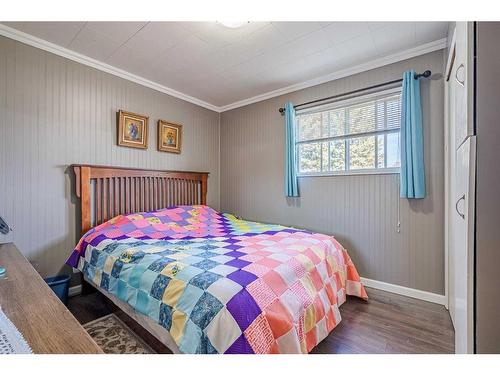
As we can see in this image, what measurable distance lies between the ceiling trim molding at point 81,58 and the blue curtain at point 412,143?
8.74 feet

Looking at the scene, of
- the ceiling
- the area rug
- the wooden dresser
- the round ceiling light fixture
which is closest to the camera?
the wooden dresser

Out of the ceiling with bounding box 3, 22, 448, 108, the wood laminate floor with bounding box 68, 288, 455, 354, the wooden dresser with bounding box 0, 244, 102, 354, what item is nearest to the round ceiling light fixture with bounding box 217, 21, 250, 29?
the ceiling with bounding box 3, 22, 448, 108

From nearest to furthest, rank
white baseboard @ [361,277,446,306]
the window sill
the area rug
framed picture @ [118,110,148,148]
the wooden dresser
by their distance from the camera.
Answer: the wooden dresser, the area rug, white baseboard @ [361,277,446,306], the window sill, framed picture @ [118,110,148,148]

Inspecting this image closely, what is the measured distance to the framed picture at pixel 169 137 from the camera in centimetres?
309

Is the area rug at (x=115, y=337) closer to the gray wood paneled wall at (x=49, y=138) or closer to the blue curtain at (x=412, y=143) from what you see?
the gray wood paneled wall at (x=49, y=138)

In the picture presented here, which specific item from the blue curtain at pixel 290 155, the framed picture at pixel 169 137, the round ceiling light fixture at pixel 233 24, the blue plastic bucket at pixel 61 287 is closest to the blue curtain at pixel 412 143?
the blue curtain at pixel 290 155

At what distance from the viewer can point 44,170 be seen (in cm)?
221

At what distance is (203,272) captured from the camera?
1.31 meters

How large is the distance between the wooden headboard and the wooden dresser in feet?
3.86

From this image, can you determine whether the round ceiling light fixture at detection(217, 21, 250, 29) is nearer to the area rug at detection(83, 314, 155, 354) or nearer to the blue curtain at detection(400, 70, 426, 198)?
the blue curtain at detection(400, 70, 426, 198)

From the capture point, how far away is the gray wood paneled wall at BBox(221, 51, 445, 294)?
2234mm

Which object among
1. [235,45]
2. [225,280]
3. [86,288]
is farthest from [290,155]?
[86,288]

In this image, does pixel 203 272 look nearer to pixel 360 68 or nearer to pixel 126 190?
pixel 126 190
